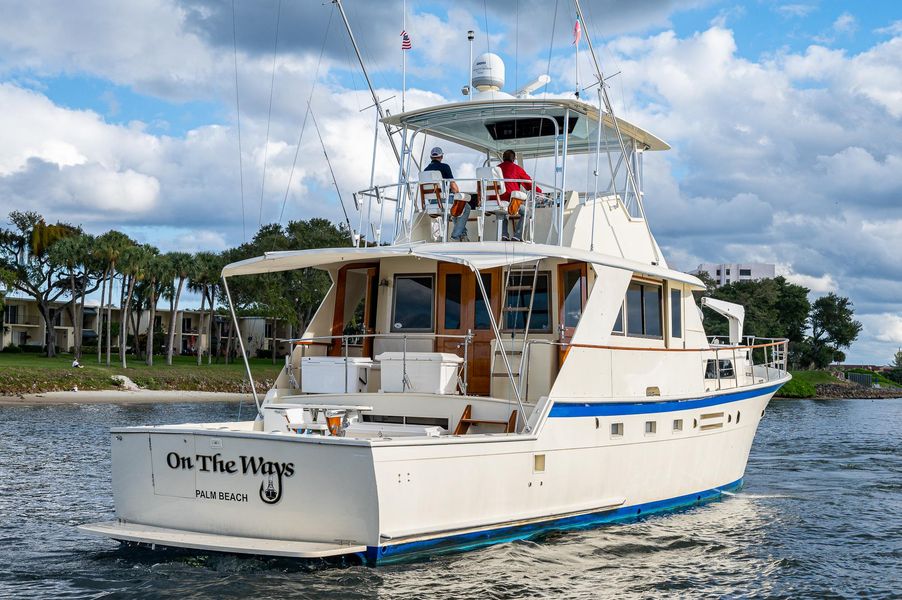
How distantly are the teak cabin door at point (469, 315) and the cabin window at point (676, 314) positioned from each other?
3172 mm

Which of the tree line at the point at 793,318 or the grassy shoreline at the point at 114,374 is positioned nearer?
the grassy shoreline at the point at 114,374

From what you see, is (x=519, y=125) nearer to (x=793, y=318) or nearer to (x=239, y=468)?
(x=239, y=468)

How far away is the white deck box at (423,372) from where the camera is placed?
11.1 m

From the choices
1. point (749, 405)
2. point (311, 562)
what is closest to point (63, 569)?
point (311, 562)

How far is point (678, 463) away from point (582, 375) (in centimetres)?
285

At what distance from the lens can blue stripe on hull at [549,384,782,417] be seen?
1049 centimetres

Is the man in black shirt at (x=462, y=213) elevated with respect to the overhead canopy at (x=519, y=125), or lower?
lower

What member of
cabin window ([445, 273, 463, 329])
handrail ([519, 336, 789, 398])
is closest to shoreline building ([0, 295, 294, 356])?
handrail ([519, 336, 789, 398])

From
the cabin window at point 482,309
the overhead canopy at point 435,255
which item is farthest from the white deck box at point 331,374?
the cabin window at point 482,309

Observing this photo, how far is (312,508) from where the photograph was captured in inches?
341

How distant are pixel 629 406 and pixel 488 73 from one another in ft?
18.8

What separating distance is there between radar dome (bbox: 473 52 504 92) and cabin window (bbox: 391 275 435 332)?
11.5 ft

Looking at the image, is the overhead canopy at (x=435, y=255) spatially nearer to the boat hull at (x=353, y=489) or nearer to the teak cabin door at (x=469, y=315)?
the teak cabin door at (x=469, y=315)

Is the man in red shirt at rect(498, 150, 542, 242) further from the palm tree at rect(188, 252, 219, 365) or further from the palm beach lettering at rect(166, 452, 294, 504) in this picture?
the palm tree at rect(188, 252, 219, 365)
